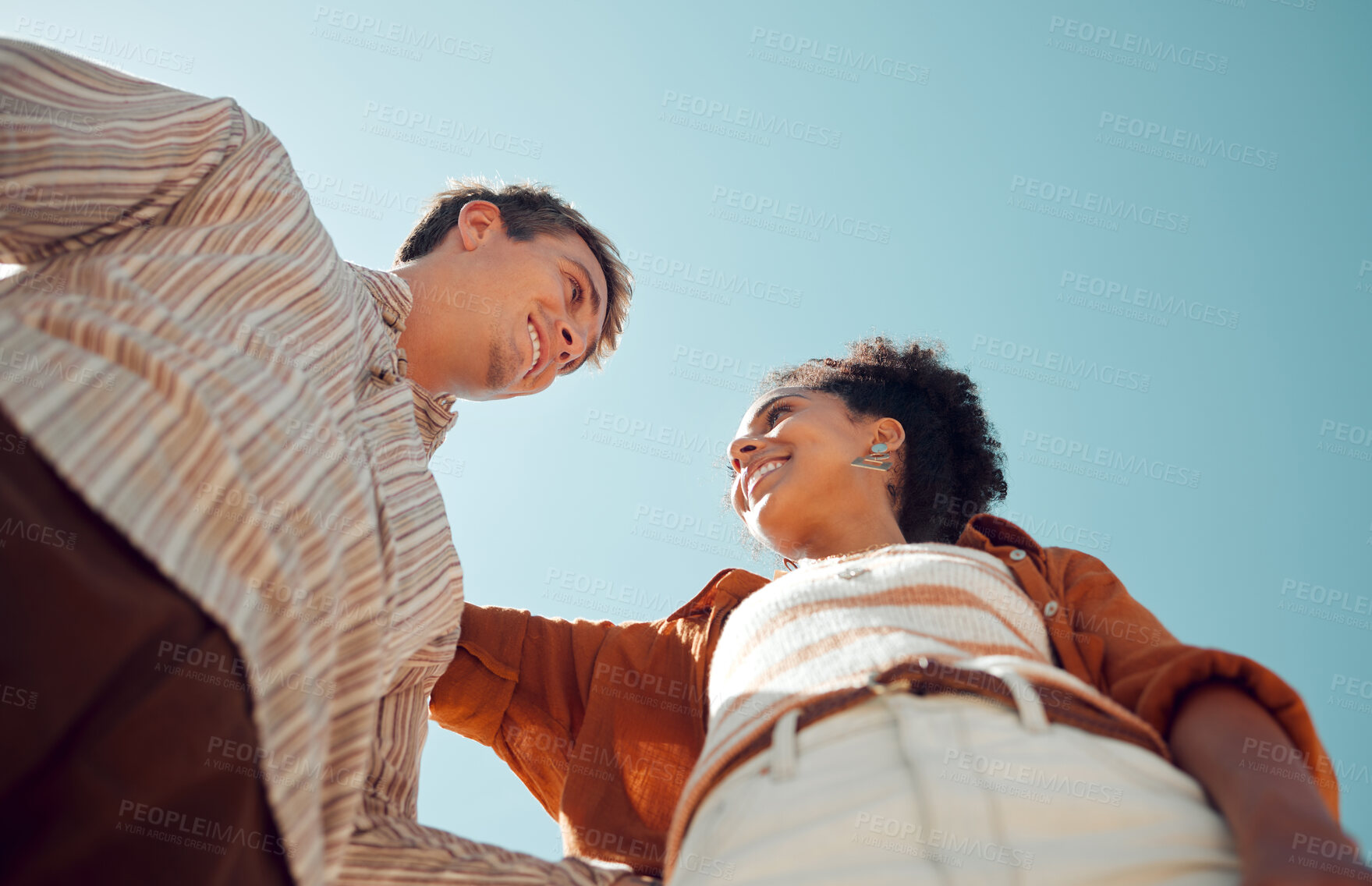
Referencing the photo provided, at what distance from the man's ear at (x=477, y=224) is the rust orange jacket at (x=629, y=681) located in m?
1.35

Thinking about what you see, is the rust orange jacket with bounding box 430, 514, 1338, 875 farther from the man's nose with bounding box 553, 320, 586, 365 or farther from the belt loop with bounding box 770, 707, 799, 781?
the man's nose with bounding box 553, 320, 586, 365

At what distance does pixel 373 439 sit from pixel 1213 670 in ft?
5.64

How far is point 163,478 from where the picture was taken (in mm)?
1141

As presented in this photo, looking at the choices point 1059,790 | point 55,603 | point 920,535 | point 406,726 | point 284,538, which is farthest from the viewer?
point 920,535

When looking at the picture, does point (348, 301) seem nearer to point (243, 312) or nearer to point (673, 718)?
point (243, 312)

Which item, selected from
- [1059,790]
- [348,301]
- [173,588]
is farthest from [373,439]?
[1059,790]

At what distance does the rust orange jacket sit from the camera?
2.11m

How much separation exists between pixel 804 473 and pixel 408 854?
5.30ft

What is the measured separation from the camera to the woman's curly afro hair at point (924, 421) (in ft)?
Result: 10.5

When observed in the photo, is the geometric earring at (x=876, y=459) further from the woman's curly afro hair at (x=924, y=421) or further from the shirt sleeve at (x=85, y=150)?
the shirt sleeve at (x=85, y=150)

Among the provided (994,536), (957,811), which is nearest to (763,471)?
(994,536)

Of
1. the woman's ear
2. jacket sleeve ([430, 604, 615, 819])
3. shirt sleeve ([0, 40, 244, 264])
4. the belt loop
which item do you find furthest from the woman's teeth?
shirt sleeve ([0, 40, 244, 264])

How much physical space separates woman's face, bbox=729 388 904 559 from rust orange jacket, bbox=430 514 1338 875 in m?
0.24

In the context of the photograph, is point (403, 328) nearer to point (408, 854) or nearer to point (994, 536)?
point (408, 854)
